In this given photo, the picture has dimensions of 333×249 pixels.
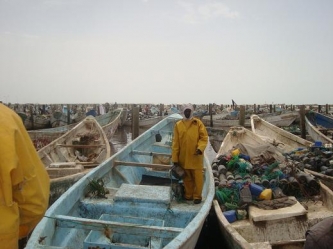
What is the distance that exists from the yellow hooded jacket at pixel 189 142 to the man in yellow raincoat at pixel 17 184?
360 cm

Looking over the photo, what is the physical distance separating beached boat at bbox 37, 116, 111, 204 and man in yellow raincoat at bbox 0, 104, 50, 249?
16.5 feet

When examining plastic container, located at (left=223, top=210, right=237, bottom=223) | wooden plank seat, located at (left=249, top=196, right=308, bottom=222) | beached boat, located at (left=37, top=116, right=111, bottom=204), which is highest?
beached boat, located at (left=37, top=116, right=111, bottom=204)

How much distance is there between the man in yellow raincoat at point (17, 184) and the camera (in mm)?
1362

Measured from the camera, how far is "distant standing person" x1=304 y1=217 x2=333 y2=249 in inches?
81.4

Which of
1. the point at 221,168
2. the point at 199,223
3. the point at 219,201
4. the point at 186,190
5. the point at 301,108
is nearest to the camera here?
the point at 199,223

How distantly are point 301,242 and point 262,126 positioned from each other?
10228 mm

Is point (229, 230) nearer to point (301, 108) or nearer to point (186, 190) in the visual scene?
point (186, 190)

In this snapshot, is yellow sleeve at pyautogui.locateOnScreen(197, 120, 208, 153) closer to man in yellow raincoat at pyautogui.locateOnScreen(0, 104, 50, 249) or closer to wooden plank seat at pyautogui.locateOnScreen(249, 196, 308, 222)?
wooden plank seat at pyautogui.locateOnScreen(249, 196, 308, 222)

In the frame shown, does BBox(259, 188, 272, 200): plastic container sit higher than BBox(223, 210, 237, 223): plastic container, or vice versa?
BBox(259, 188, 272, 200): plastic container

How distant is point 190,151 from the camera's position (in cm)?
504

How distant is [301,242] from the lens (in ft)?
13.7

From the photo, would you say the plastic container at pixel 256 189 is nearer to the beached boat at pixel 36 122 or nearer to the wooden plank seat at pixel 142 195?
the wooden plank seat at pixel 142 195

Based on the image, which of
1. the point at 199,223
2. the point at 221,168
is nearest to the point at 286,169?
the point at 221,168

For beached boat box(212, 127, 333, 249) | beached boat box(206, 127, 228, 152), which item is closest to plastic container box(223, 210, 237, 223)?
beached boat box(212, 127, 333, 249)
